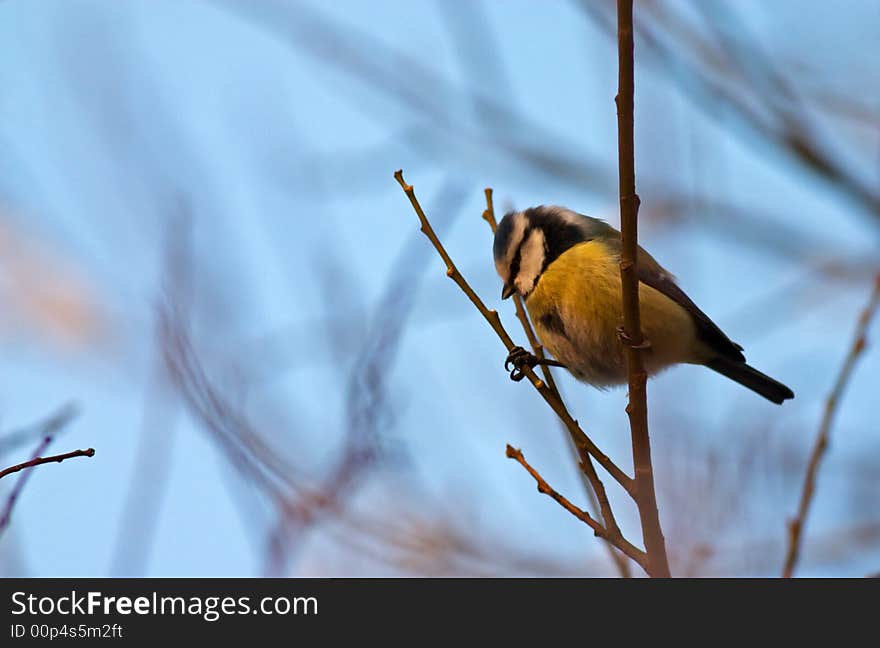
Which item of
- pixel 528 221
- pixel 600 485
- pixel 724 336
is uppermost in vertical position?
pixel 528 221

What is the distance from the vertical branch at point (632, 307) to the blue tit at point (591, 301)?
73 cm

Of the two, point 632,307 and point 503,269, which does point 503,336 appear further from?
point 503,269

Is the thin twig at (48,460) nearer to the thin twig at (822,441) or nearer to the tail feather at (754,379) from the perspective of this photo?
the thin twig at (822,441)

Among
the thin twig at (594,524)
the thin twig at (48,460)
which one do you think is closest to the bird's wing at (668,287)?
the thin twig at (594,524)

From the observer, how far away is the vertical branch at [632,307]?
196 centimetres

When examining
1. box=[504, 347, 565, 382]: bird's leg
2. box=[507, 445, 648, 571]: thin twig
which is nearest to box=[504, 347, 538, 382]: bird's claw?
box=[504, 347, 565, 382]: bird's leg

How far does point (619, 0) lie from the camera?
195cm

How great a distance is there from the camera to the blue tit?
321 cm
